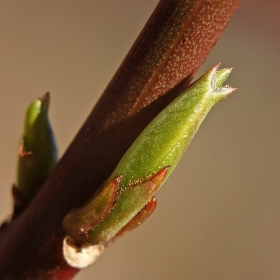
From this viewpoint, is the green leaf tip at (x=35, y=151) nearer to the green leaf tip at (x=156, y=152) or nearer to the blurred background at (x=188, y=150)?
the green leaf tip at (x=156, y=152)

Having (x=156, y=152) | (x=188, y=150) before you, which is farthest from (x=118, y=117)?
(x=188, y=150)

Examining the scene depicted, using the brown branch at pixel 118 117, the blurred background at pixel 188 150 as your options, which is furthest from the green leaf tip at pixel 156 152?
the blurred background at pixel 188 150

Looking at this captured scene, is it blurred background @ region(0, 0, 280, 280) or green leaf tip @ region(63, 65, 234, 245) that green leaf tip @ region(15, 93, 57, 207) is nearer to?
green leaf tip @ region(63, 65, 234, 245)

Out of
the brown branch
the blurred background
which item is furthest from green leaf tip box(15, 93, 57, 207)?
the blurred background

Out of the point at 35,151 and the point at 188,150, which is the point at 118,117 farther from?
the point at 188,150

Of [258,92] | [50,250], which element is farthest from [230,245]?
[50,250]
